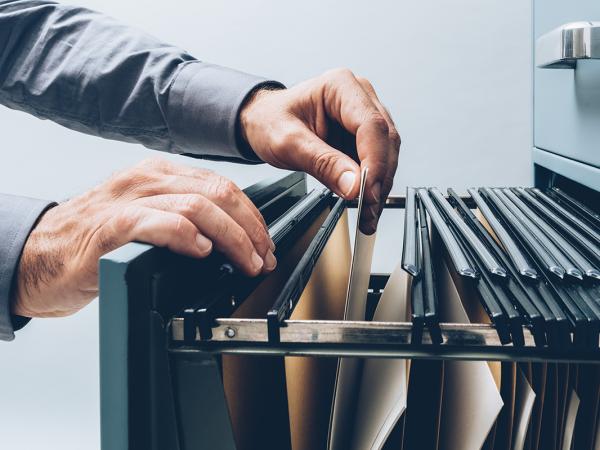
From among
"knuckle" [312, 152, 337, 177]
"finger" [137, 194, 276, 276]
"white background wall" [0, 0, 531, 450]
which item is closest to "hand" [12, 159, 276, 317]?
"finger" [137, 194, 276, 276]

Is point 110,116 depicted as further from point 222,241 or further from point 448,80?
point 448,80

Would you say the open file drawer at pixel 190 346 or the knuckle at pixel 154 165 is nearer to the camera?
the open file drawer at pixel 190 346

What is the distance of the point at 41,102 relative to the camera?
818 millimetres

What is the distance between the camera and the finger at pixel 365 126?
1.55ft

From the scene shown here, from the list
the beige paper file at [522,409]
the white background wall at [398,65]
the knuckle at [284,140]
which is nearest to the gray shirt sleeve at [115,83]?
the knuckle at [284,140]

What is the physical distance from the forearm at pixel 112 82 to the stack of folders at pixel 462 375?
33cm

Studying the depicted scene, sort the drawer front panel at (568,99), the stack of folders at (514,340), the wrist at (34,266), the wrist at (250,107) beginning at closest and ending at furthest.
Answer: the stack of folders at (514,340) < the wrist at (34,266) < the drawer front panel at (568,99) < the wrist at (250,107)

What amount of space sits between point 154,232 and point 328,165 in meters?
0.19

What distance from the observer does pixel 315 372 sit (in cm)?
44

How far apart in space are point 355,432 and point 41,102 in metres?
0.66

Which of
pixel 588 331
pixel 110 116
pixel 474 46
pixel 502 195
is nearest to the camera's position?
pixel 588 331

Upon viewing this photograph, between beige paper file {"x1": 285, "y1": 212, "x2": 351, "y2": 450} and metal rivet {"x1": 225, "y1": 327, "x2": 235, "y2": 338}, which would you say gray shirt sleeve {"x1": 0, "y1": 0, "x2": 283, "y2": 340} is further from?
metal rivet {"x1": 225, "y1": 327, "x2": 235, "y2": 338}

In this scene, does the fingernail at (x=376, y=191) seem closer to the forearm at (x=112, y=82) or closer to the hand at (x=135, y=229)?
the hand at (x=135, y=229)

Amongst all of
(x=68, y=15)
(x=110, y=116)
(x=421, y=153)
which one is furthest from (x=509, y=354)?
(x=421, y=153)
